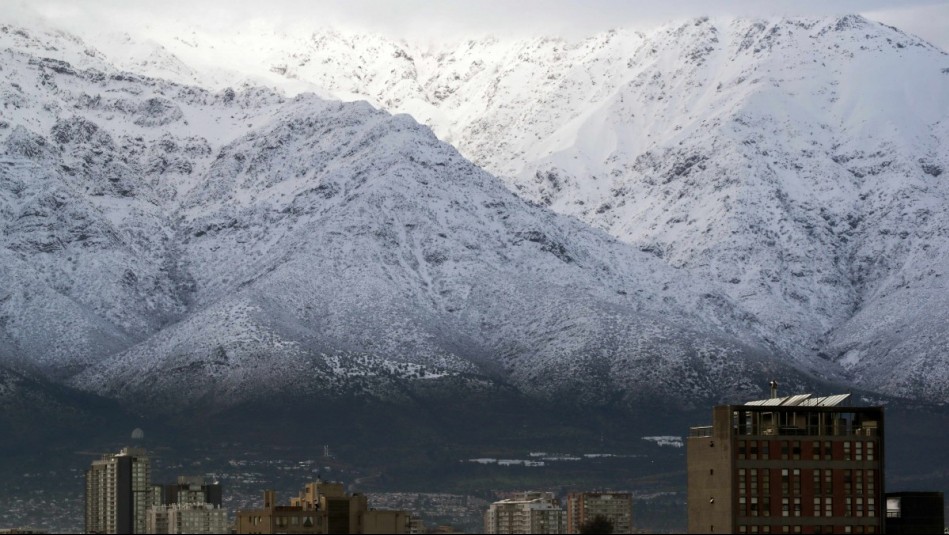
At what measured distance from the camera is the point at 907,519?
611 ft

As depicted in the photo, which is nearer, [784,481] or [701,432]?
[784,481]

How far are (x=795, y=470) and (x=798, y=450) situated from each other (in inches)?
46.1

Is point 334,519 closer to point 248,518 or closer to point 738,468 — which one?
point 248,518

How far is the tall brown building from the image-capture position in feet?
584

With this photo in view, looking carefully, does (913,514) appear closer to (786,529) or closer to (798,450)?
(786,529)

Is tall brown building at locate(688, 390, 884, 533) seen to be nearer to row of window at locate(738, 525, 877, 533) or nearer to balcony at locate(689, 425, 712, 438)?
row of window at locate(738, 525, 877, 533)

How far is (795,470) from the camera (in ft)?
584

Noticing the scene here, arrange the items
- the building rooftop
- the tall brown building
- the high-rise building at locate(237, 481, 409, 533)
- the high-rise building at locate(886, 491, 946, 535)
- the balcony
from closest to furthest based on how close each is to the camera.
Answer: the tall brown building, the building rooftop, the balcony, the high-rise building at locate(886, 491, 946, 535), the high-rise building at locate(237, 481, 409, 533)

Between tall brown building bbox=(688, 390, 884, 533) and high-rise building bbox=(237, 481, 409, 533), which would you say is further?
high-rise building bbox=(237, 481, 409, 533)

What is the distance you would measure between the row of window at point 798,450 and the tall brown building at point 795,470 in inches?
2.2

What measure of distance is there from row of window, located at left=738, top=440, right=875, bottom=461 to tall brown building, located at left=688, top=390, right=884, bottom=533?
0.06m

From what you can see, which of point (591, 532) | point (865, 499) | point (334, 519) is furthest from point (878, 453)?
point (334, 519)

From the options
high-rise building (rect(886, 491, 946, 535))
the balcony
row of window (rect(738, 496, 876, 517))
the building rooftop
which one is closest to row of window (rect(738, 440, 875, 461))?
row of window (rect(738, 496, 876, 517))

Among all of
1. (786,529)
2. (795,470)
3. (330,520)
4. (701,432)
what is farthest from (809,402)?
(330,520)
